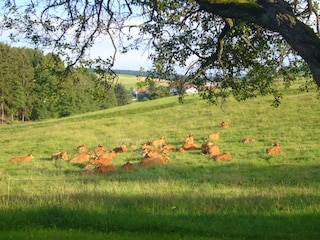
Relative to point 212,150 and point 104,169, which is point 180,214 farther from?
point 212,150

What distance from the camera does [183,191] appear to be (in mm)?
13062

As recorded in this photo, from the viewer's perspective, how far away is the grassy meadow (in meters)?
7.50

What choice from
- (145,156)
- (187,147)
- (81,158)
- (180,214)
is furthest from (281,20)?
(187,147)

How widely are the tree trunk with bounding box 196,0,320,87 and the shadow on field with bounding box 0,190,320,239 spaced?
9.66ft

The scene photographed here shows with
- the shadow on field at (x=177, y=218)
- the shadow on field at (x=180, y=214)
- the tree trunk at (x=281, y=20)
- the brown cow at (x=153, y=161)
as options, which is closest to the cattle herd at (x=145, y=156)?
the brown cow at (x=153, y=161)

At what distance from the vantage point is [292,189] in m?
12.5

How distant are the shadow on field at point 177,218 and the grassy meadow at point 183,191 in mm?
18

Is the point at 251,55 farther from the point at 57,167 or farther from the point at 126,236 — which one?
the point at 57,167

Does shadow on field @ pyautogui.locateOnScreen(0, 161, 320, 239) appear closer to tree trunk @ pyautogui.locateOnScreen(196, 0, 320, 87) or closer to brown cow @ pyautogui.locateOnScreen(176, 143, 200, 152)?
tree trunk @ pyautogui.locateOnScreen(196, 0, 320, 87)

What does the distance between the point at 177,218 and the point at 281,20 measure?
4172 mm

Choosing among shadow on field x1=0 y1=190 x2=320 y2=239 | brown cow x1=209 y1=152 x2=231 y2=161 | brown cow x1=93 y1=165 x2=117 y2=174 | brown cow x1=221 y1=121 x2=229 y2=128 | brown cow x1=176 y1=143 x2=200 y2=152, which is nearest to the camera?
shadow on field x1=0 y1=190 x2=320 y2=239

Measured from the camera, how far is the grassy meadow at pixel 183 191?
750 centimetres

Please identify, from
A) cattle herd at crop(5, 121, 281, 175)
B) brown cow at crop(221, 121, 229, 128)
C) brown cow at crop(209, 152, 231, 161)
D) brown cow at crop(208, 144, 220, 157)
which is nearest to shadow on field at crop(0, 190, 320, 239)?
cattle herd at crop(5, 121, 281, 175)

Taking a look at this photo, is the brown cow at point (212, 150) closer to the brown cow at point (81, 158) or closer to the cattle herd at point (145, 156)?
the cattle herd at point (145, 156)
